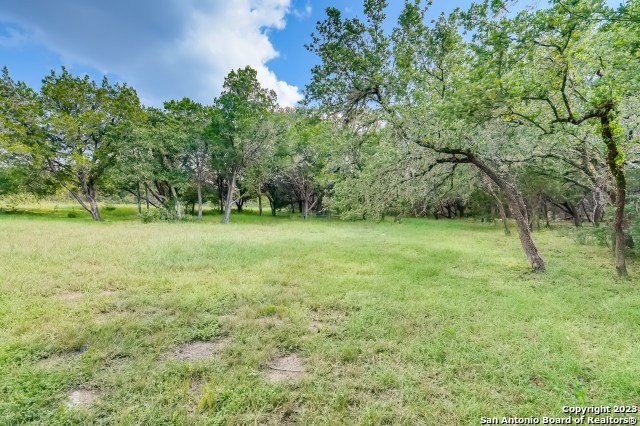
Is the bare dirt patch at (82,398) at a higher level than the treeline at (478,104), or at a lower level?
lower

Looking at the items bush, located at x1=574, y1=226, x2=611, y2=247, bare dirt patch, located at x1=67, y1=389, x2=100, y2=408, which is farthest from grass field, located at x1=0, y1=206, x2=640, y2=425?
bush, located at x1=574, y1=226, x2=611, y2=247

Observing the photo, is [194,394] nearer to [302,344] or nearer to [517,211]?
[302,344]

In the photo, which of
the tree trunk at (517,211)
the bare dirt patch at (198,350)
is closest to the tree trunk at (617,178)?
the tree trunk at (517,211)

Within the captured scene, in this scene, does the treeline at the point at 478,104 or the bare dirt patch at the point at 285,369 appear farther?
the treeline at the point at 478,104

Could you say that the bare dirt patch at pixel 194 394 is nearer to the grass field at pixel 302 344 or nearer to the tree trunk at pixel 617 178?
the grass field at pixel 302 344

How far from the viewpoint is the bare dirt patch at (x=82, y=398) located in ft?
8.76

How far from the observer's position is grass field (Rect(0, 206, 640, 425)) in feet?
8.95

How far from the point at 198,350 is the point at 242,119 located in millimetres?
20703

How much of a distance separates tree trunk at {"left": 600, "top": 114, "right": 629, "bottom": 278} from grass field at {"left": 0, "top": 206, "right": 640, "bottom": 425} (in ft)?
2.23

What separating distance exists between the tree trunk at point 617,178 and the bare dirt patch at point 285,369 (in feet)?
21.6

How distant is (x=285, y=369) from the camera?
11.1ft

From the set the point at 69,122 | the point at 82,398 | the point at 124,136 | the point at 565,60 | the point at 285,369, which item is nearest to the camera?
the point at 82,398

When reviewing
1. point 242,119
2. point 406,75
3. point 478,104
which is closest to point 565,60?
point 478,104

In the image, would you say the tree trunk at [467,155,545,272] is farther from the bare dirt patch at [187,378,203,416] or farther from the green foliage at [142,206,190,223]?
the green foliage at [142,206,190,223]
